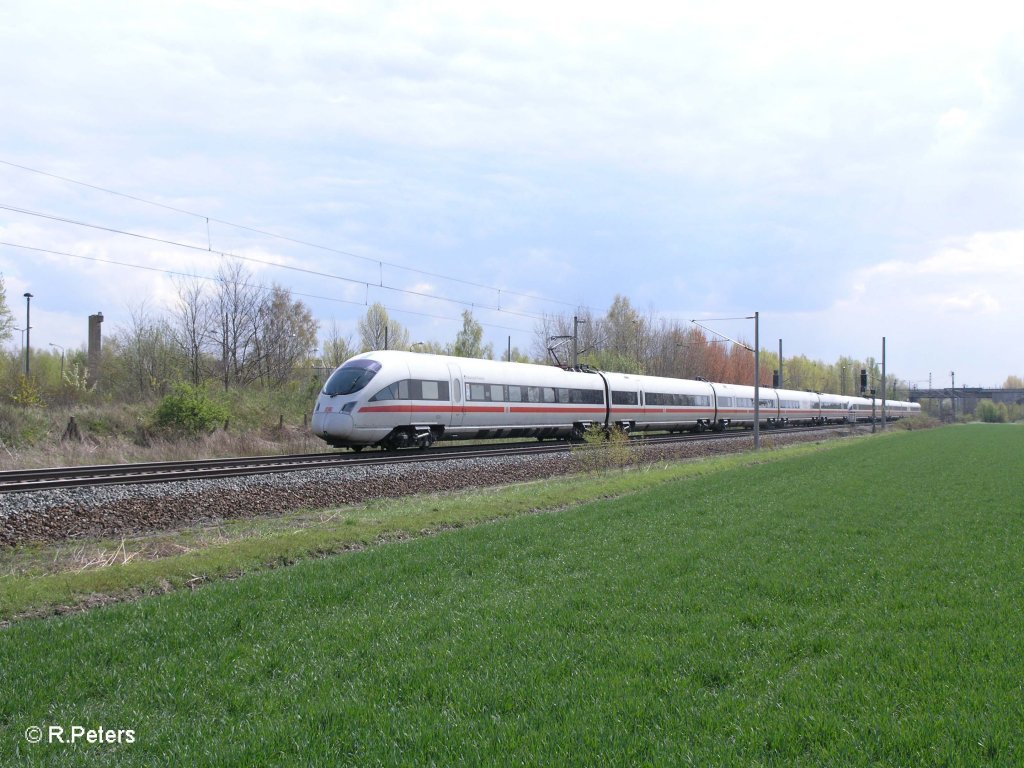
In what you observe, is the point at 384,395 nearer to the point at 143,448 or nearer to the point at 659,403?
the point at 143,448

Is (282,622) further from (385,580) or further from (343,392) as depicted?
(343,392)

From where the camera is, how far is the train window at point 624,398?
3716 centimetres

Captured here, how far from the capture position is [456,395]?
26.6 metres

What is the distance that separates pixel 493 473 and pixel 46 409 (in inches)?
851

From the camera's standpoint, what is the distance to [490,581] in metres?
8.34

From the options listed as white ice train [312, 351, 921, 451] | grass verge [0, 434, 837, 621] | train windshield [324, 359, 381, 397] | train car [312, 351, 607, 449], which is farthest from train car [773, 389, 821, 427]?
grass verge [0, 434, 837, 621]

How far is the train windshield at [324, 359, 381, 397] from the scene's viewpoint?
23469 millimetres

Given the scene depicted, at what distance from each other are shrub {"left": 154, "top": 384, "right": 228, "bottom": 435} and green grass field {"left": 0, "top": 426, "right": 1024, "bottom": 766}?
21.7 m

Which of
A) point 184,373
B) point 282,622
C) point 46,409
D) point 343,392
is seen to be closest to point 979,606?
point 282,622

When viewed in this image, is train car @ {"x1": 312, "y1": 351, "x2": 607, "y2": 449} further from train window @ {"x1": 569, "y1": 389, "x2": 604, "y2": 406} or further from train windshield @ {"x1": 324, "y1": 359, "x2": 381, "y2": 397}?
train window @ {"x1": 569, "y1": 389, "x2": 604, "y2": 406}

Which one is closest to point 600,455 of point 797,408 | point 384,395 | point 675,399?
point 384,395

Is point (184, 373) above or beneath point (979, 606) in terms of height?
above

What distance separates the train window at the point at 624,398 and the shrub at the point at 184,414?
1846 centimetres

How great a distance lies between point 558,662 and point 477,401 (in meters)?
22.2
